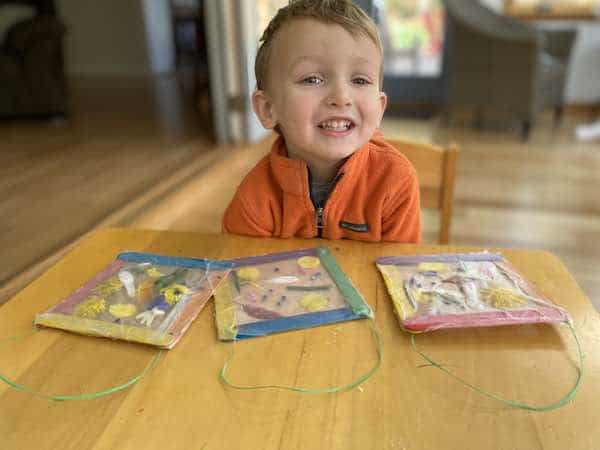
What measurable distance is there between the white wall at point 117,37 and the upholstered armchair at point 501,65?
3.80 m

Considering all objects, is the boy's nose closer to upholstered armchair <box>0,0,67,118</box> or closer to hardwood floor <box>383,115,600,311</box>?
hardwood floor <box>383,115,600,311</box>

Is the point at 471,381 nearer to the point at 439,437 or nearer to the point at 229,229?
the point at 439,437

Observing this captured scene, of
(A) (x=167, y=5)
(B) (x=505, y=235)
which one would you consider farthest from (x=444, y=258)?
(A) (x=167, y=5)

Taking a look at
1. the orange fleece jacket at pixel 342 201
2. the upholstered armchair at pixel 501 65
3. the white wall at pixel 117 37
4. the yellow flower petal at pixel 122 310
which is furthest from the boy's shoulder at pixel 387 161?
the white wall at pixel 117 37

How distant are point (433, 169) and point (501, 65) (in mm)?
2844

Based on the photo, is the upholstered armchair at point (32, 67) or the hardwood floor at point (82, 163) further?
the upholstered armchair at point (32, 67)

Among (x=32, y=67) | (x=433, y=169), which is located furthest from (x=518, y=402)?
(x=32, y=67)

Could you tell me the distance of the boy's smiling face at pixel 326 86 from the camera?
2.27ft

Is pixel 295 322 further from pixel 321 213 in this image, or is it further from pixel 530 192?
pixel 530 192

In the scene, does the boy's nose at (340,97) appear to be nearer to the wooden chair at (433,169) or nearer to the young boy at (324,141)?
the young boy at (324,141)

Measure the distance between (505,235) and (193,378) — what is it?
187cm

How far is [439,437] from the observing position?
42cm

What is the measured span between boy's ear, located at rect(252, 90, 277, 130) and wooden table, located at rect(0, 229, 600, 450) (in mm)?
348

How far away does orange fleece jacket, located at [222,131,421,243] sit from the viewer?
32.9 inches
